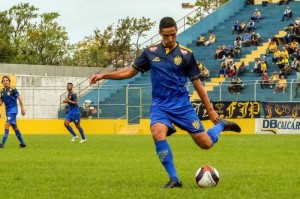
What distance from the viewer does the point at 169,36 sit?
11.2m

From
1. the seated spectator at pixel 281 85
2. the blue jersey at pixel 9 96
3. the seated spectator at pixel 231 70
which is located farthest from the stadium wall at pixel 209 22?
the blue jersey at pixel 9 96

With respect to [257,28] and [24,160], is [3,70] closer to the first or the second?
[257,28]

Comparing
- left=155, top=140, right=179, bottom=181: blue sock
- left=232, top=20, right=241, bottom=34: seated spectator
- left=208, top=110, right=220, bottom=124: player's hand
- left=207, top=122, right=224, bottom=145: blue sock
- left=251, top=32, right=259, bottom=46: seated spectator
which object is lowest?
left=155, top=140, right=179, bottom=181: blue sock

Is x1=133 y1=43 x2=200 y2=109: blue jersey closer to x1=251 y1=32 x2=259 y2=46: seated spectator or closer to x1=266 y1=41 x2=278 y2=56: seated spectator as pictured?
x1=266 y1=41 x2=278 y2=56: seated spectator

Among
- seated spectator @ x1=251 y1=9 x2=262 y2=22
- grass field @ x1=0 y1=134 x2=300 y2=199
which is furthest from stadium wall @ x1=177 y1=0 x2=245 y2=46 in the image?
grass field @ x1=0 y1=134 x2=300 y2=199

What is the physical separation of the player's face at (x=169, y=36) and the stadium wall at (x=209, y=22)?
46.2 meters

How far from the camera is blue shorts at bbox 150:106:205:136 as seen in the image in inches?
452

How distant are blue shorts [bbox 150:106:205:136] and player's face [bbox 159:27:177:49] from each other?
94cm

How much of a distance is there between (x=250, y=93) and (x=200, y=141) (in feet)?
101

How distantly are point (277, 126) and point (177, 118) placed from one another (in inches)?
1089

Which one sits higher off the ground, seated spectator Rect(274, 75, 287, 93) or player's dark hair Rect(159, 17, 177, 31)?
player's dark hair Rect(159, 17, 177, 31)

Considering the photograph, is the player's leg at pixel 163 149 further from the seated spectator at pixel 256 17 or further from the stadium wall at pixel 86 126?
the seated spectator at pixel 256 17

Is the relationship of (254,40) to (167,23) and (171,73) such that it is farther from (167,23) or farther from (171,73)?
(167,23)

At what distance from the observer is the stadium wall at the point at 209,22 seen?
57.8 m
